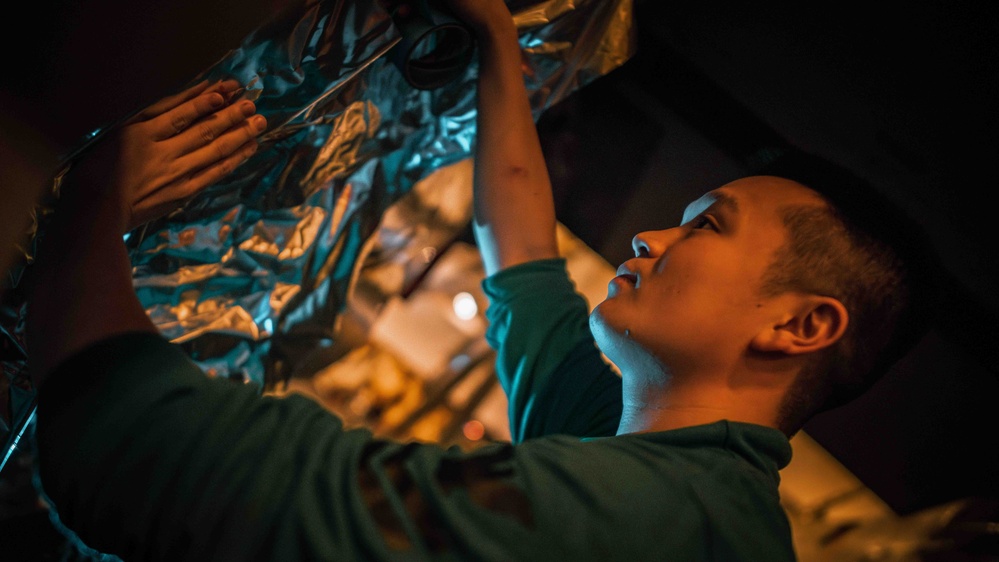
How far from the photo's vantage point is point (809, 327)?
710mm

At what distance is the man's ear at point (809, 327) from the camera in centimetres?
69

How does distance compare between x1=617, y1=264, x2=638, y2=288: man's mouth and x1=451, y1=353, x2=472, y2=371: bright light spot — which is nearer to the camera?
x1=617, y1=264, x2=638, y2=288: man's mouth

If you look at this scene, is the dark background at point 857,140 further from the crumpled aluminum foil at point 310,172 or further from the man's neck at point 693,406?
the man's neck at point 693,406

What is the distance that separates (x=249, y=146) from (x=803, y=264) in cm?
59

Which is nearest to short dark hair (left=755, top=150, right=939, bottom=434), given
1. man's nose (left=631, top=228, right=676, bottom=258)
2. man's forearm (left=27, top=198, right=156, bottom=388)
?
man's nose (left=631, top=228, right=676, bottom=258)

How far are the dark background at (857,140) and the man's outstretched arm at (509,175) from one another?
0.64 ft

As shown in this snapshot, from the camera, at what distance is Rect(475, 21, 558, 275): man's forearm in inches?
34.1

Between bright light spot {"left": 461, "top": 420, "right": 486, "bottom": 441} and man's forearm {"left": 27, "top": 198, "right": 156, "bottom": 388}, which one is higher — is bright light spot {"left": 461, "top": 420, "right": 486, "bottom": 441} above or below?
below

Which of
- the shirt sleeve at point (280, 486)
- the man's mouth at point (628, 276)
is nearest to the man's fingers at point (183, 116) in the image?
the shirt sleeve at point (280, 486)

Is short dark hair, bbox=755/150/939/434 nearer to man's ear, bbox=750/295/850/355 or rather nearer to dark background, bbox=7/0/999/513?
man's ear, bbox=750/295/850/355

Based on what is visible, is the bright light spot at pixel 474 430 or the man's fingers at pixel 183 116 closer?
the man's fingers at pixel 183 116

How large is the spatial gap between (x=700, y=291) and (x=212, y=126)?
0.50 m

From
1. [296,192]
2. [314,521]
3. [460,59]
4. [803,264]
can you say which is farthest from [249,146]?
[803,264]

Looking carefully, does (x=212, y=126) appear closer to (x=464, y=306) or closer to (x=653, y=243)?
(x=653, y=243)
